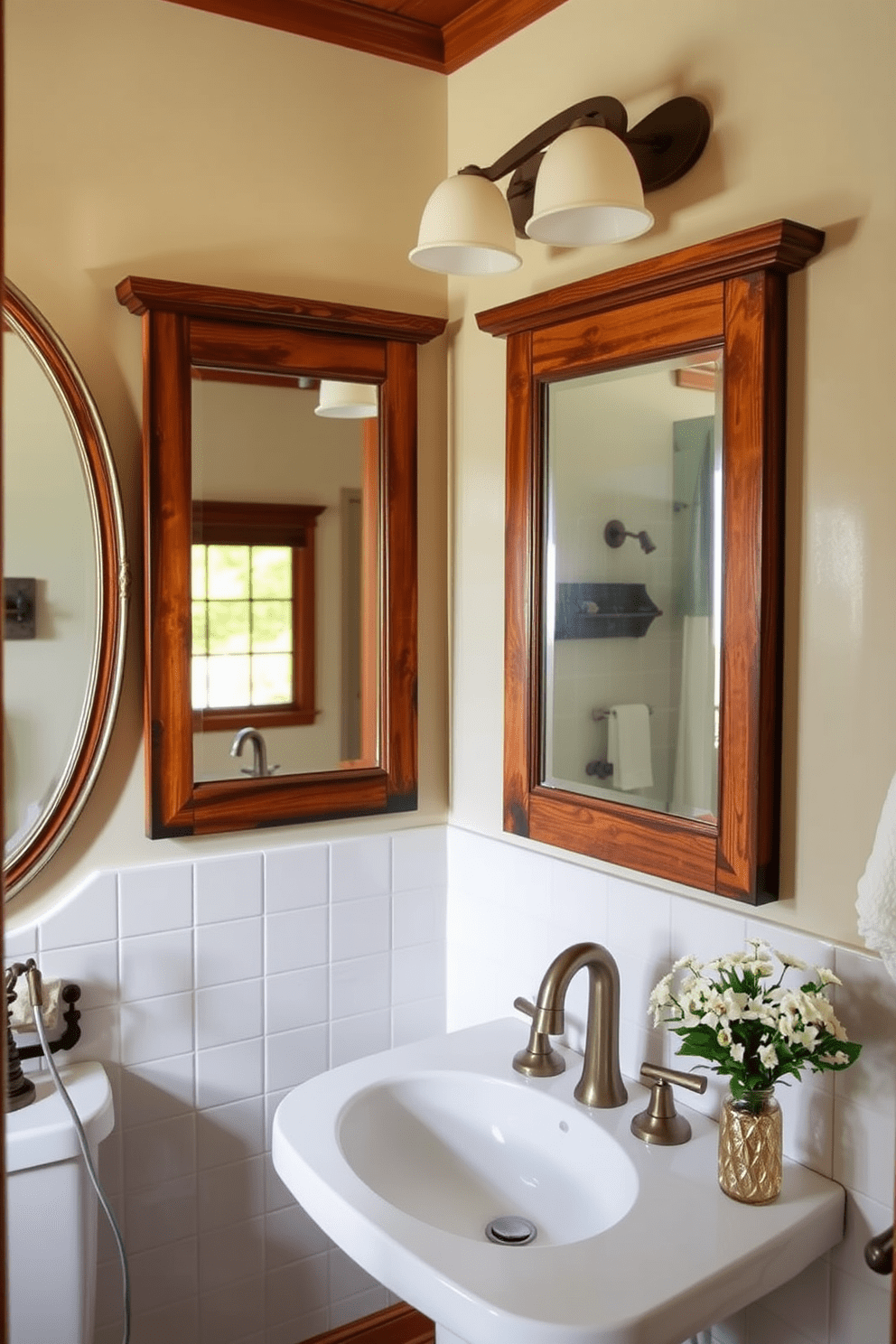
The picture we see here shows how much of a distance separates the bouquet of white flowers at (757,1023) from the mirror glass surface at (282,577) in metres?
0.80

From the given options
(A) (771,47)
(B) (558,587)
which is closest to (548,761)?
(B) (558,587)

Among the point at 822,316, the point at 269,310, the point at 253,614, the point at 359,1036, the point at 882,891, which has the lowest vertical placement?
the point at 359,1036

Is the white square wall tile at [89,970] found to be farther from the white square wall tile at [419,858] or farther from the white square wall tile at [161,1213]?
the white square wall tile at [419,858]

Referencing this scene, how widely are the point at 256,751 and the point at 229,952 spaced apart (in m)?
0.34

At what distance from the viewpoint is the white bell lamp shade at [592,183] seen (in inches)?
56.4

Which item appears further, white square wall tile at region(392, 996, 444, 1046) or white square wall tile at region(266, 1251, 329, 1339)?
white square wall tile at region(392, 996, 444, 1046)

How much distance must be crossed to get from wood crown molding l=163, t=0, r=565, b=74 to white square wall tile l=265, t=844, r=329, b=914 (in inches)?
54.2

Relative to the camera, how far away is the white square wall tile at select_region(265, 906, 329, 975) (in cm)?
193

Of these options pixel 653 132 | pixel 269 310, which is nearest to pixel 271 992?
pixel 269 310

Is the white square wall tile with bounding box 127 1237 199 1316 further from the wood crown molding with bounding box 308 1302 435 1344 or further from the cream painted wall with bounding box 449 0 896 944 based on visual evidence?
the cream painted wall with bounding box 449 0 896 944

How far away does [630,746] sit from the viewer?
169 centimetres

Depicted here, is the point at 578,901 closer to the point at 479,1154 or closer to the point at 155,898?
the point at 479,1154

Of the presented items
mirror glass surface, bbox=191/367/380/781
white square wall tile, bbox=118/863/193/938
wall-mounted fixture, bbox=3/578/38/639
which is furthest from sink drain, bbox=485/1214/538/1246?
wall-mounted fixture, bbox=3/578/38/639

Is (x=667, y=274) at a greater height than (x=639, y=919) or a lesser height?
greater
